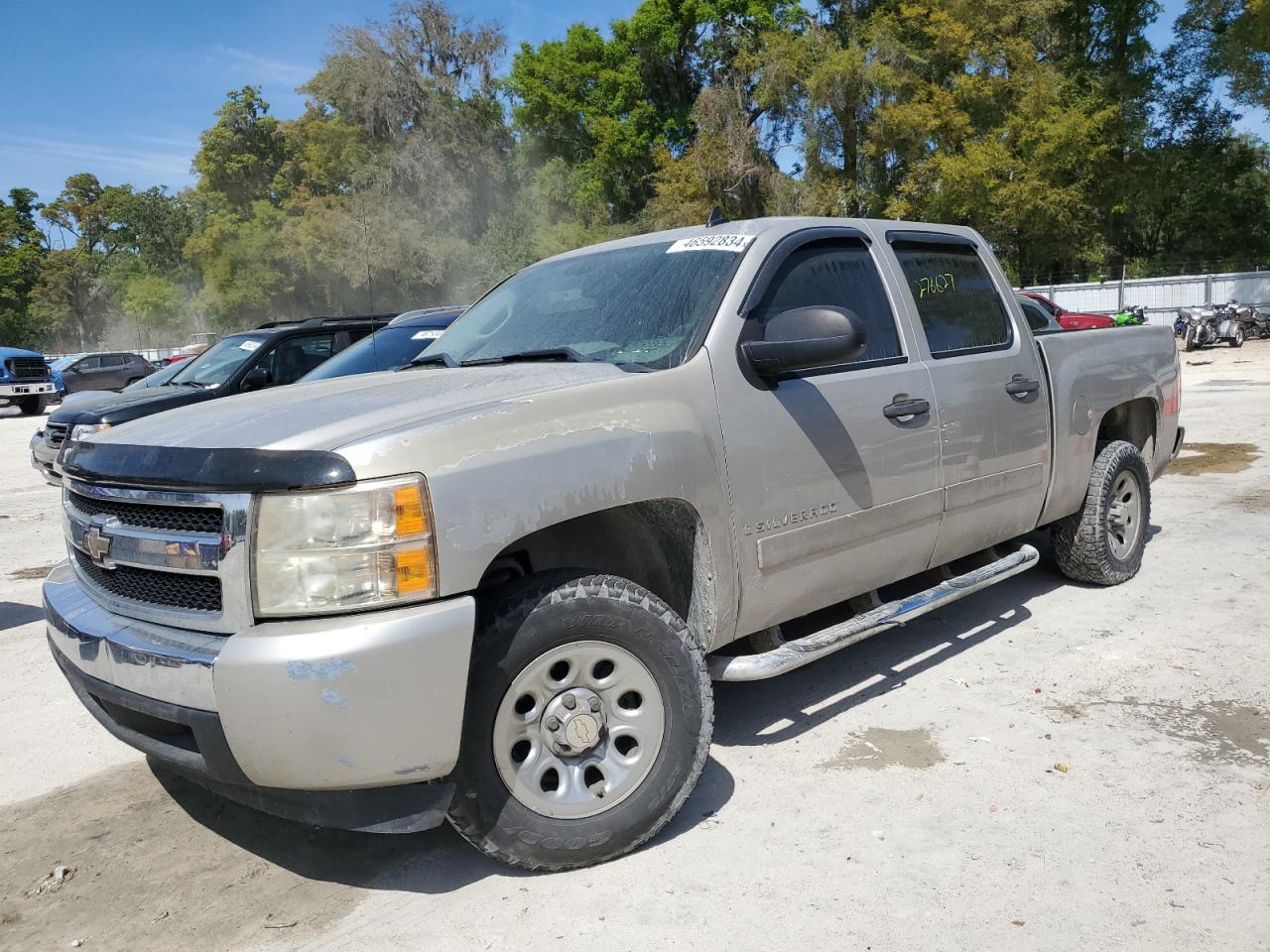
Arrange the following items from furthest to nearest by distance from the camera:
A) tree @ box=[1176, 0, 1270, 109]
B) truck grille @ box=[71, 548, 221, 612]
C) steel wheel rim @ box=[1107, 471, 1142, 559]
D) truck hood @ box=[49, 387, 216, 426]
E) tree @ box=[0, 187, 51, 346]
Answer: tree @ box=[0, 187, 51, 346], tree @ box=[1176, 0, 1270, 109], truck hood @ box=[49, 387, 216, 426], steel wheel rim @ box=[1107, 471, 1142, 559], truck grille @ box=[71, 548, 221, 612]

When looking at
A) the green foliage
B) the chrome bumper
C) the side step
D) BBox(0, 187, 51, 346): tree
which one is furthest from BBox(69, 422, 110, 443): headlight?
BBox(0, 187, 51, 346): tree

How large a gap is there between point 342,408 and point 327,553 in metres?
0.59

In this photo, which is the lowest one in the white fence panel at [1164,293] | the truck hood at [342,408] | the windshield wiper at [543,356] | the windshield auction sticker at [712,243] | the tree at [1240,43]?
the truck hood at [342,408]

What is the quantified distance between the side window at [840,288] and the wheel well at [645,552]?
909 millimetres

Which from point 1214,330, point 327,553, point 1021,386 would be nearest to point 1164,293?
point 1214,330

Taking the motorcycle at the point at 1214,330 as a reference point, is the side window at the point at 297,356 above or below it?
above

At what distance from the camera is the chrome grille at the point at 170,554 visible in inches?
100

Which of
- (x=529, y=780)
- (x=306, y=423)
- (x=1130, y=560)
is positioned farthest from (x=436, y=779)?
(x=1130, y=560)

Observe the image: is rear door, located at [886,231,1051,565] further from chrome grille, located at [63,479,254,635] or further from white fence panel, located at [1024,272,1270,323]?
white fence panel, located at [1024,272,1270,323]

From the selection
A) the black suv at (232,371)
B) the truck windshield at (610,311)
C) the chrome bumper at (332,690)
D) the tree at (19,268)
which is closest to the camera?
the chrome bumper at (332,690)

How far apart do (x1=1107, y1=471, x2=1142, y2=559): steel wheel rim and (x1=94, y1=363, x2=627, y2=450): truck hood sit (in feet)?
11.4

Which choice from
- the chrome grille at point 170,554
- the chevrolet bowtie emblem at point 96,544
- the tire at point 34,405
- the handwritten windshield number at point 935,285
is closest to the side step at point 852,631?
the handwritten windshield number at point 935,285

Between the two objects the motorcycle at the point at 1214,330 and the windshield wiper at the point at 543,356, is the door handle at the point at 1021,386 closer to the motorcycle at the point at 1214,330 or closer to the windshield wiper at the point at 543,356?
the windshield wiper at the point at 543,356

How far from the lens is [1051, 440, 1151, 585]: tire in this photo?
17.4ft
